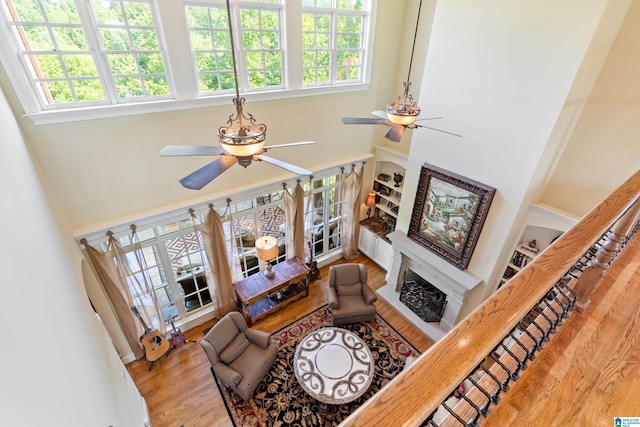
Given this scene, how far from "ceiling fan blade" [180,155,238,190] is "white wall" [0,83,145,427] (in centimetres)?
109

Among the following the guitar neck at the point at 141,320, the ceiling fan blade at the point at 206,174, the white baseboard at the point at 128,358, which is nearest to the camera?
the ceiling fan blade at the point at 206,174

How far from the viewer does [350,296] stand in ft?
19.3

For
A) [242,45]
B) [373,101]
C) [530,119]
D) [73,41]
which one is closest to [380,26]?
[373,101]

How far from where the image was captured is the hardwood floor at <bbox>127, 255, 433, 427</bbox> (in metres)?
4.41

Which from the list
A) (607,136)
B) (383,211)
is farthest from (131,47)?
(607,136)

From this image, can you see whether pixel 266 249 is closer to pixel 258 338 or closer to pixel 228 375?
pixel 258 338

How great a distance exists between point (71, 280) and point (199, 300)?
281cm

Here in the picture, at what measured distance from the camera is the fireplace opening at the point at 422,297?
5762mm

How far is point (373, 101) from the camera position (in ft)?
19.9

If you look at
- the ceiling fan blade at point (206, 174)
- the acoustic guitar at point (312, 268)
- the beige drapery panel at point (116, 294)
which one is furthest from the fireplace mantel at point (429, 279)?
the beige drapery panel at point (116, 294)

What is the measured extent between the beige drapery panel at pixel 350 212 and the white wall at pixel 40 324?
468 cm

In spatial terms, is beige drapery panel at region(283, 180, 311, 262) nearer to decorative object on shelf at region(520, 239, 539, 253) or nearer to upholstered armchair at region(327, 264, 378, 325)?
upholstered armchair at region(327, 264, 378, 325)

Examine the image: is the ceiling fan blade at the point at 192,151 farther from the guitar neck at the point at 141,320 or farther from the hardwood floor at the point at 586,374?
the guitar neck at the point at 141,320

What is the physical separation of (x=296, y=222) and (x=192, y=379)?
3.13 metres
